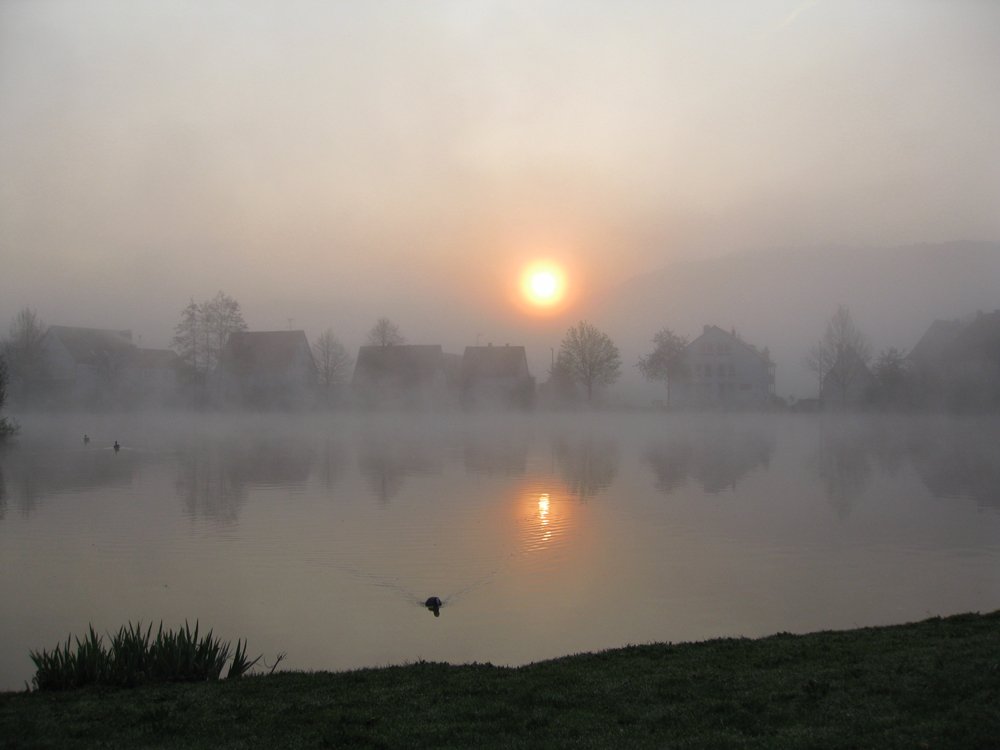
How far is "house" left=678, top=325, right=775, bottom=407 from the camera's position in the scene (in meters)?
73.9

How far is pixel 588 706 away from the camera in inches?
237

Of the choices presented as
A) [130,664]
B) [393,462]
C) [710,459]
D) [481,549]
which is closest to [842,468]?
[710,459]

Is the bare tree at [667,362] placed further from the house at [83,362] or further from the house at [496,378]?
the house at [83,362]

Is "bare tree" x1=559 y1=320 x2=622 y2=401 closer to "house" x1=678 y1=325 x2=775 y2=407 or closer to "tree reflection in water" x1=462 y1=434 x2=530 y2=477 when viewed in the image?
"house" x1=678 y1=325 x2=775 y2=407

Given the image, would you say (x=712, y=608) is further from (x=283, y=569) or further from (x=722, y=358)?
(x=722, y=358)

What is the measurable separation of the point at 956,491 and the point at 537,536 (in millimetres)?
13218

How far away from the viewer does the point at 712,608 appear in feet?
33.7

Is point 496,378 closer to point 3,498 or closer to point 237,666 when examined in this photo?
point 3,498

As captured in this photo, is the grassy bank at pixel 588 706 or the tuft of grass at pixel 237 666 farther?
the tuft of grass at pixel 237 666

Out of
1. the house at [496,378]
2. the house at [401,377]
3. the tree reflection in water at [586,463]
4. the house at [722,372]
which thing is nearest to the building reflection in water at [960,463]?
the tree reflection in water at [586,463]

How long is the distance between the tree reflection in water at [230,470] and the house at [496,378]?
120ft

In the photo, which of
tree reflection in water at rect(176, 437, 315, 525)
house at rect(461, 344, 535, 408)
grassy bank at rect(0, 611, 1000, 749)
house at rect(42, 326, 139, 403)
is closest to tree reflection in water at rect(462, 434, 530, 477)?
tree reflection in water at rect(176, 437, 315, 525)

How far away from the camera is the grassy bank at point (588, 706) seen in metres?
5.13

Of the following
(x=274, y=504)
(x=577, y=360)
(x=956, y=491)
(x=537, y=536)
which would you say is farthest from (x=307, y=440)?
(x=577, y=360)
